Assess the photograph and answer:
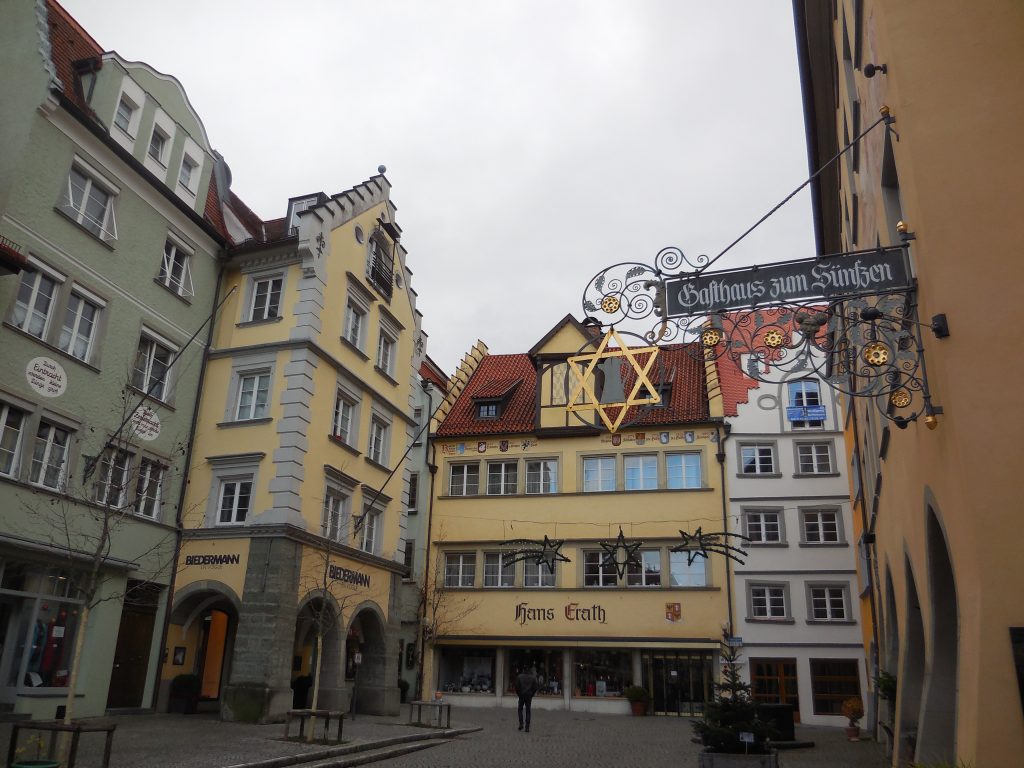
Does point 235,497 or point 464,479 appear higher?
point 464,479

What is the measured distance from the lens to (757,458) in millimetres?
33969

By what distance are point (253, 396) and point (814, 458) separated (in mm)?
21509

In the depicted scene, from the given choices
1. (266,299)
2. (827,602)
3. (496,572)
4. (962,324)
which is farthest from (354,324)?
(962,324)

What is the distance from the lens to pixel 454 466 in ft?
124

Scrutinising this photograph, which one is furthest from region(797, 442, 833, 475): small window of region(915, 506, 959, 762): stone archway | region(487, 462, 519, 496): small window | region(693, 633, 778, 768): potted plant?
region(915, 506, 959, 762): stone archway

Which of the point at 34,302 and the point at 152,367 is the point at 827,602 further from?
the point at 34,302

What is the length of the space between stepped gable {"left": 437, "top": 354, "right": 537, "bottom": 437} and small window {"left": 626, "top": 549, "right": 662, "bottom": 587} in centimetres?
721

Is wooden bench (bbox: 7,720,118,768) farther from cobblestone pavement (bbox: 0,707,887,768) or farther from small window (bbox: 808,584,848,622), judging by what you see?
small window (bbox: 808,584,848,622)

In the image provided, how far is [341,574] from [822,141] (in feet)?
55.2

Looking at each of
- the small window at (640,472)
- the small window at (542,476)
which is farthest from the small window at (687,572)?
the small window at (542,476)

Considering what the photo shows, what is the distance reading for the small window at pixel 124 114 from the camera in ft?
72.1

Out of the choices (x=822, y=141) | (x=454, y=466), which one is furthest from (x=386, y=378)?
(x=822, y=141)

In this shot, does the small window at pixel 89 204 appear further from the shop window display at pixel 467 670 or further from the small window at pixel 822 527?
the small window at pixel 822 527

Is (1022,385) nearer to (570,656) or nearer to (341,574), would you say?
(341,574)
